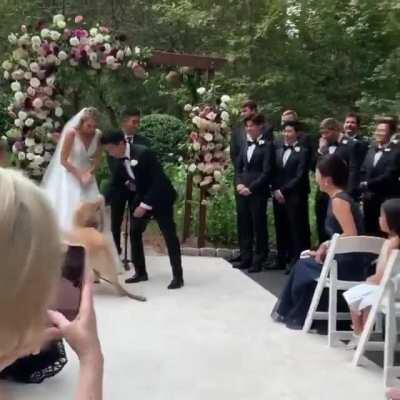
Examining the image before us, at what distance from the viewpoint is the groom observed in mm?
A: 7328

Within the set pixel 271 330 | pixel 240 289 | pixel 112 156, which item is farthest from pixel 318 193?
pixel 271 330

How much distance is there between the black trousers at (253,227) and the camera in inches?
336

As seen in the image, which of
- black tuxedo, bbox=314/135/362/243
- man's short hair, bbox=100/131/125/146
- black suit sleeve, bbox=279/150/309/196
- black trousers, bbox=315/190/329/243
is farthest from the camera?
black trousers, bbox=315/190/329/243

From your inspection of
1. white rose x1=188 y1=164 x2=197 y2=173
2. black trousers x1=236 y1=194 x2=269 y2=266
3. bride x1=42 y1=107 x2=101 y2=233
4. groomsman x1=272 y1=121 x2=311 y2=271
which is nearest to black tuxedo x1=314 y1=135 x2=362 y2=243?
groomsman x1=272 y1=121 x2=311 y2=271

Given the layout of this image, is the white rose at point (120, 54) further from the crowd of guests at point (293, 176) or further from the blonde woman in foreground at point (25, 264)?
the blonde woman in foreground at point (25, 264)

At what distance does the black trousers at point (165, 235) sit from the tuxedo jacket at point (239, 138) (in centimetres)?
142

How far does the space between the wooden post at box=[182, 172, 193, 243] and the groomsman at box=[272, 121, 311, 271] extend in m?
1.34

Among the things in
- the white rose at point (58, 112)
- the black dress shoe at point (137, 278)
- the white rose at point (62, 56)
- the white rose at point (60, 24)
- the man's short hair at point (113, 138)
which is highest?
the white rose at point (60, 24)

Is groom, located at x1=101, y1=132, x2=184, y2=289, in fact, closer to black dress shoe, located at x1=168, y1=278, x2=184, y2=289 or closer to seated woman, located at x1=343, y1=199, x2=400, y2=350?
black dress shoe, located at x1=168, y1=278, x2=184, y2=289

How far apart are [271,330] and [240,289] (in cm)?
151

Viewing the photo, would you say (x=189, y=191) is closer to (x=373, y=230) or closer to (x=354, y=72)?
(x=373, y=230)

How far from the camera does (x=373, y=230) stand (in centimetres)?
805

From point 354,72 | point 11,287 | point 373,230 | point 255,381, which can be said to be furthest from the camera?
point 354,72

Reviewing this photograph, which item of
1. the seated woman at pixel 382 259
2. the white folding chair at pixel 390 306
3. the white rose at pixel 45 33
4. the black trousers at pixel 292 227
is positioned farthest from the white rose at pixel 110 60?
the white folding chair at pixel 390 306
